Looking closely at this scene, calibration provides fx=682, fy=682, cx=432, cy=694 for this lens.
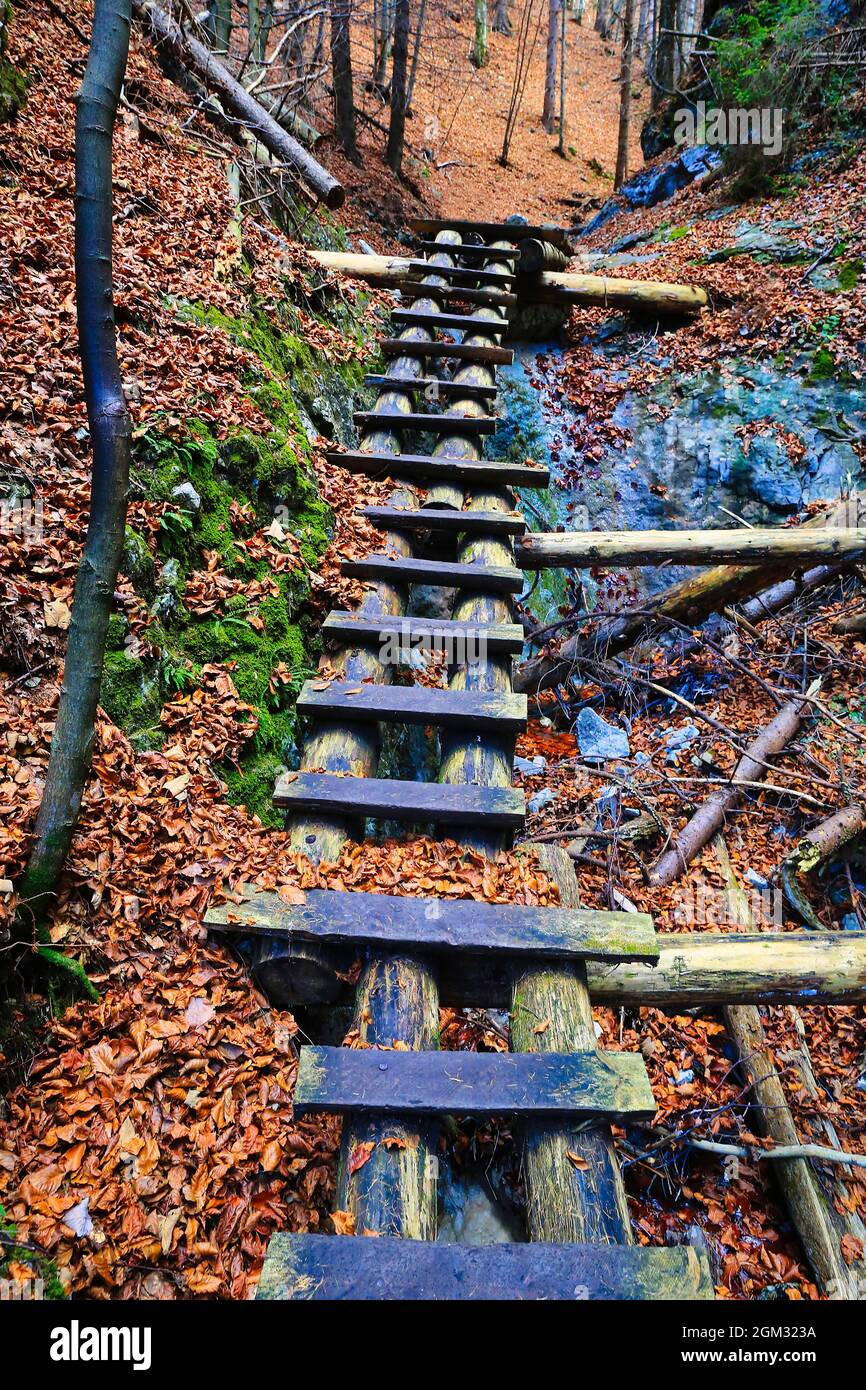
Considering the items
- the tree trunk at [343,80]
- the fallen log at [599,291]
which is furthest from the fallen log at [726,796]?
the tree trunk at [343,80]

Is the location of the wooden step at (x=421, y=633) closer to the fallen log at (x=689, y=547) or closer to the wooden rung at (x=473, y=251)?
the fallen log at (x=689, y=547)

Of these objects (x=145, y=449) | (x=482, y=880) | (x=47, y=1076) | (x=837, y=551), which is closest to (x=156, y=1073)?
(x=47, y=1076)

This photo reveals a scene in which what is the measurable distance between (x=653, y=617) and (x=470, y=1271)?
16.5ft

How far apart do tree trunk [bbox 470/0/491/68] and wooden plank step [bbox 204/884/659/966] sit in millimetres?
29787

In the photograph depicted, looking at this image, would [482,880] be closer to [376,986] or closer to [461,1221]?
[376,986]

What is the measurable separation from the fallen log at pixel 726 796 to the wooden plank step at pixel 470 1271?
2693 millimetres

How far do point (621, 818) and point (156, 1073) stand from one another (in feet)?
11.1

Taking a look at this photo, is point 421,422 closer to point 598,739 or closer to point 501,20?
point 598,739

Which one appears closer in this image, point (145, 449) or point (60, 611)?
point (60, 611)

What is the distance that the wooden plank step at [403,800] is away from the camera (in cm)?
286

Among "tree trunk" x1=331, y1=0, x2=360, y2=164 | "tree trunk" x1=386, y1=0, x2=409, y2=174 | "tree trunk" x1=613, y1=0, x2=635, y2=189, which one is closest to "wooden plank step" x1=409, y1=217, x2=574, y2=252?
"tree trunk" x1=331, y1=0, x2=360, y2=164

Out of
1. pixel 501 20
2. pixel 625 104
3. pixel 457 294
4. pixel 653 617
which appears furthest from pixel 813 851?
pixel 501 20

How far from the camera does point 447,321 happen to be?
654 cm

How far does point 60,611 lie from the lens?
2.74m
